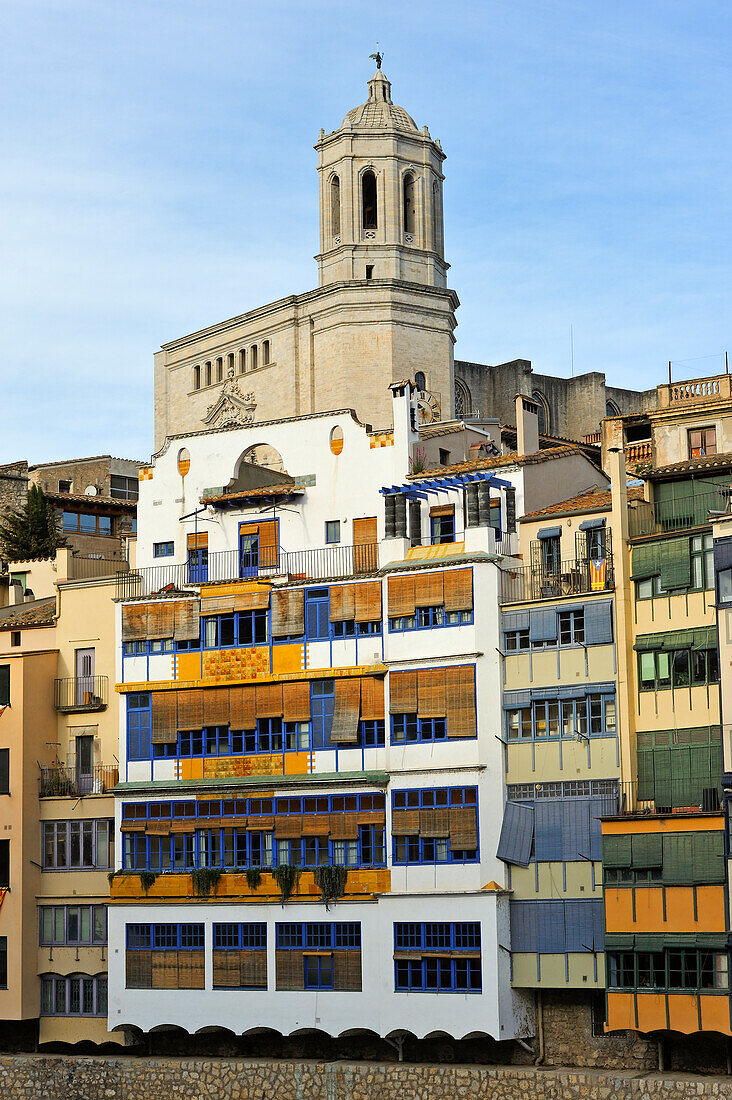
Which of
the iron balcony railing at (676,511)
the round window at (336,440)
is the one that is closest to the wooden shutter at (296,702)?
the round window at (336,440)

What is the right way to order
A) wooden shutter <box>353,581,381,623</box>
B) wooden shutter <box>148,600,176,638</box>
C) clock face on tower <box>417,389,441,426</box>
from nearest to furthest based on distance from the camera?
1. wooden shutter <box>353,581,381,623</box>
2. wooden shutter <box>148,600,176,638</box>
3. clock face on tower <box>417,389,441,426</box>

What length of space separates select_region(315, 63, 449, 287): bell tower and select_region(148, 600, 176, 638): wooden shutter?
31.2 meters

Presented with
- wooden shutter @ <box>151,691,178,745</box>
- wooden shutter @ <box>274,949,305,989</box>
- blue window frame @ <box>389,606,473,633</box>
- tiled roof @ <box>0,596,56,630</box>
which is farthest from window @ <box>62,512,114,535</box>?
wooden shutter @ <box>274,949,305,989</box>

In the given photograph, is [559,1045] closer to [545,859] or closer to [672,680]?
[545,859]

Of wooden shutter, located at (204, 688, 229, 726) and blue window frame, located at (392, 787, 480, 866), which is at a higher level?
wooden shutter, located at (204, 688, 229, 726)

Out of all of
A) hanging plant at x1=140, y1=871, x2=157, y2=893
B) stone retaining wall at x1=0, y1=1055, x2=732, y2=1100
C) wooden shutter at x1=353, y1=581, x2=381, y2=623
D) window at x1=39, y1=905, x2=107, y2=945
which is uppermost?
wooden shutter at x1=353, y1=581, x2=381, y2=623

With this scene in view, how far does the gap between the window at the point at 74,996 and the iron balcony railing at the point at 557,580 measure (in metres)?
15.2

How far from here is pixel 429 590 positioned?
48.3 metres

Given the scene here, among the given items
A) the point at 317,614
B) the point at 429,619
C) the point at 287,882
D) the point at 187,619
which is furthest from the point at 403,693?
the point at 187,619

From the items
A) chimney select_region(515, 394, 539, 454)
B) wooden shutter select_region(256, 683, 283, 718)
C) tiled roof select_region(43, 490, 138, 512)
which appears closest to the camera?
wooden shutter select_region(256, 683, 283, 718)

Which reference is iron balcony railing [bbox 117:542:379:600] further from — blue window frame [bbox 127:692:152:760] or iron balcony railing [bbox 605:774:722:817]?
iron balcony railing [bbox 605:774:722:817]

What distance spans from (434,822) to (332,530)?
9.84 metres

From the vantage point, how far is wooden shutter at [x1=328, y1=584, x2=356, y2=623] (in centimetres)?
4969

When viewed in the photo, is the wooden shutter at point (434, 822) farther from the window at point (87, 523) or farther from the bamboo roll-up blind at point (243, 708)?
the window at point (87, 523)
